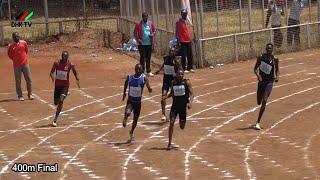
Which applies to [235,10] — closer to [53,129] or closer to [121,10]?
[121,10]

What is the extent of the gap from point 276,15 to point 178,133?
1348cm

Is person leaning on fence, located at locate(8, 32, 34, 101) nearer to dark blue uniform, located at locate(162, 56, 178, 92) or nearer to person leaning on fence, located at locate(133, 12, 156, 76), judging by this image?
person leaning on fence, located at locate(133, 12, 156, 76)

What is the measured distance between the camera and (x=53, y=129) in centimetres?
1798

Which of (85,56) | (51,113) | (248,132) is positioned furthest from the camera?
(85,56)

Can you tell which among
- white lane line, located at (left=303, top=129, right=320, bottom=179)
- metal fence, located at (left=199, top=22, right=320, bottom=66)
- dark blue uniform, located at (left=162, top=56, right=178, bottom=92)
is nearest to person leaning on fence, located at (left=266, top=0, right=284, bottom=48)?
metal fence, located at (left=199, top=22, right=320, bottom=66)

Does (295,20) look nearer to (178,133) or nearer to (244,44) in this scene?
(244,44)

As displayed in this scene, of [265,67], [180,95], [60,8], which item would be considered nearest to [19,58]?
[265,67]

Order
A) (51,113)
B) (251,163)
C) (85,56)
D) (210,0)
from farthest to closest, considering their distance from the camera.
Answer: (85,56) < (210,0) < (51,113) < (251,163)

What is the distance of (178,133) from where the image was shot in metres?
17.3

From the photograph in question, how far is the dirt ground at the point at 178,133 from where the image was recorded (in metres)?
14.1

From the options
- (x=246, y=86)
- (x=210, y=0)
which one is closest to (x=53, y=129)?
(x=246, y=86)

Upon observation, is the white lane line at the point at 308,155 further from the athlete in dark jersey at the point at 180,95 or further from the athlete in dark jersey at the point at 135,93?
the athlete in dark jersey at the point at 135,93

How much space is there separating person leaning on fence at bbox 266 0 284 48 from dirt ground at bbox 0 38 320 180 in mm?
3766

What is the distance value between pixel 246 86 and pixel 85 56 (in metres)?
9.94
